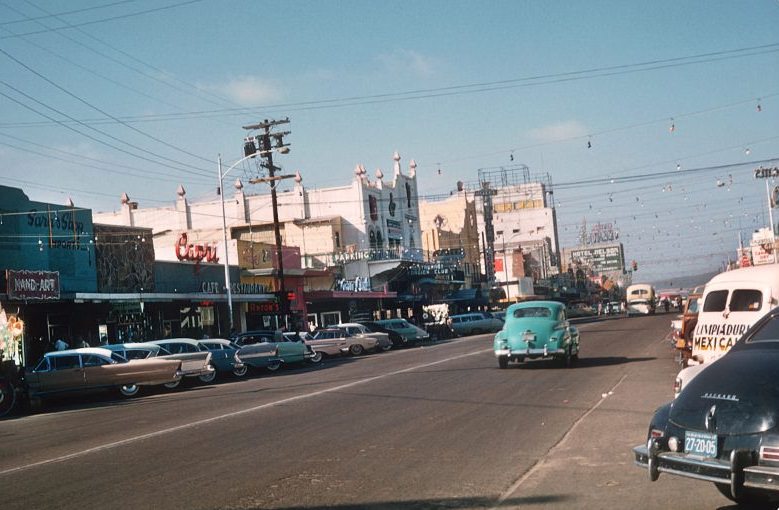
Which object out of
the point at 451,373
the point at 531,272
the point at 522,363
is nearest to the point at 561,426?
the point at 451,373

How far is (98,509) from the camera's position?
8883 mm

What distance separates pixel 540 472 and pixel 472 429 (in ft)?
11.2

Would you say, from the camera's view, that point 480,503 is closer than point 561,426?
Yes

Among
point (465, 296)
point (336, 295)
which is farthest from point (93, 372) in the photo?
point (465, 296)

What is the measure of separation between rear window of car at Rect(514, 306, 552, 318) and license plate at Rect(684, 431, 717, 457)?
60.8 feet

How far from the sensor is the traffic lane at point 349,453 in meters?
9.27

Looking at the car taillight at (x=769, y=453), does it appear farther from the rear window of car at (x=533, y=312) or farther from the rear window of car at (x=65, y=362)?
the rear window of car at (x=65, y=362)

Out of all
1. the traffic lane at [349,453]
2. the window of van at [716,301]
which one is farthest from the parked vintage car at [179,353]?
the window of van at [716,301]

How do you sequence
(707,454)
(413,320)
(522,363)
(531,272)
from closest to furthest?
(707,454)
(522,363)
(413,320)
(531,272)

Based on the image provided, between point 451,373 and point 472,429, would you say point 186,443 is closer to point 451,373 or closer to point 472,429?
point 472,429

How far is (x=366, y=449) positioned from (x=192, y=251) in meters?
38.2

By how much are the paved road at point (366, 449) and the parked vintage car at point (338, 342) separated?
756 inches

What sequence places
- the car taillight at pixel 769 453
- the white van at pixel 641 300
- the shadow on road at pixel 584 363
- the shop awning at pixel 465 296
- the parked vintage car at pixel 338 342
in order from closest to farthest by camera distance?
the car taillight at pixel 769 453
the shadow on road at pixel 584 363
the parked vintage car at pixel 338 342
the white van at pixel 641 300
the shop awning at pixel 465 296

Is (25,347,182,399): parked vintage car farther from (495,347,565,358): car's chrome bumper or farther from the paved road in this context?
(495,347,565,358): car's chrome bumper
